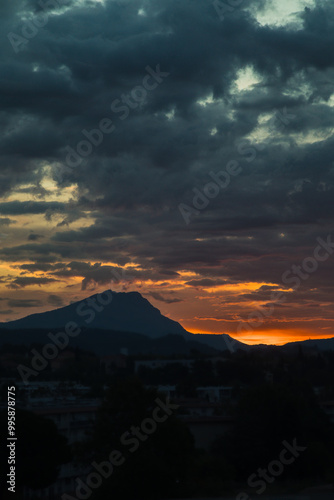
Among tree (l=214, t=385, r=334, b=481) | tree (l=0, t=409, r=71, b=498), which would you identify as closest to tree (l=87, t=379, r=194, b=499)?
tree (l=0, t=409, r=71, b=498)

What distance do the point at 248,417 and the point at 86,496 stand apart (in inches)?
640

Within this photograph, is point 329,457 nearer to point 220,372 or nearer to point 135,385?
point 135,385

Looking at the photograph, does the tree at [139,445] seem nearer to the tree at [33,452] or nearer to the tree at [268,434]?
the tree at [33,452]

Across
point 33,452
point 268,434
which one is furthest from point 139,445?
point 268,434

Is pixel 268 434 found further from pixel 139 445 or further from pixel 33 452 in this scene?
pixel 33 452

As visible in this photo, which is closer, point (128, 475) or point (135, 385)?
point (128, 475)

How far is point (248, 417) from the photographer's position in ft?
126

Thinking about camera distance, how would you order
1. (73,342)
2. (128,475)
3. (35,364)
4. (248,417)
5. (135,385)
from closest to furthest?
(128,475) < (135,385) < (248,417) < (35,364) < (73,342)

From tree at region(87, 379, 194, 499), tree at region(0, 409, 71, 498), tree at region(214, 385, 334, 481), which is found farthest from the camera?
tree at region(214, 385, 334, 481)

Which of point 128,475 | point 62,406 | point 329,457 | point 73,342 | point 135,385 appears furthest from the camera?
point 73,342

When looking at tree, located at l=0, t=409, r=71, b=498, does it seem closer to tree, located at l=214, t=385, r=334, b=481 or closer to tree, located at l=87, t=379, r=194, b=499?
tree, located at l=87, t=379, r=194, b=499

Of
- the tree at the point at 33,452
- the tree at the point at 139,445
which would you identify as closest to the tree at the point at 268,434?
the tree at the point at 139,445

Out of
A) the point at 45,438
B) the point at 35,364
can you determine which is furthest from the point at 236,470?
the point at 35,364

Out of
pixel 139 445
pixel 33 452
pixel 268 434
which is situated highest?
pixel 268 434
